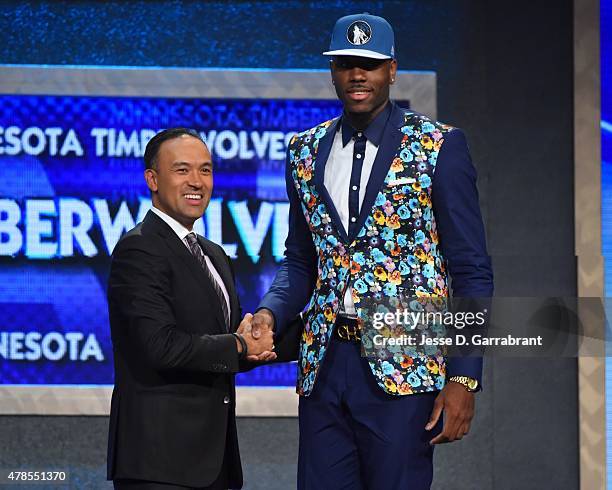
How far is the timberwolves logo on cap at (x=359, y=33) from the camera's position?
2.44m

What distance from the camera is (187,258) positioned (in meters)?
2.69

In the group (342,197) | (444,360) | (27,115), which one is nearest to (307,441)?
(444,360)

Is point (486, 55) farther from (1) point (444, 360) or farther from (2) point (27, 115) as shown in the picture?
(1) point (444, 360)

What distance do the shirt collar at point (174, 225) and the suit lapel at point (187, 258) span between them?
14 mm

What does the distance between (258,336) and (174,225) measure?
39cm

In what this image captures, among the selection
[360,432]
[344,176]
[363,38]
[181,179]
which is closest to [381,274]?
[344,176]

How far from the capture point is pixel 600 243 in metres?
4.38

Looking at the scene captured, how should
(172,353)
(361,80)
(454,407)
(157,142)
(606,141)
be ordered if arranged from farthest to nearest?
(606,141), (157,142), (172,353), (361,80), (454,407)

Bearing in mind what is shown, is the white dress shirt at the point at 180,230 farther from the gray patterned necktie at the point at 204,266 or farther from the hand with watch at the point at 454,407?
the hand with watch at the point at 454,407

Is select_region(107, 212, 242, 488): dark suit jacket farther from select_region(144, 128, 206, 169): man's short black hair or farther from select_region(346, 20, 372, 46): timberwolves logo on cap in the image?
select_region(346, 20, 372, 46): timberwolves logo on cap

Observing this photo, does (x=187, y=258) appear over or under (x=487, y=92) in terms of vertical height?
under

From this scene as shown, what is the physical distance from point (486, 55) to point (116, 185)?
172 centimetres

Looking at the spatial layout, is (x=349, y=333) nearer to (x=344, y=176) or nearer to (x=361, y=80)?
(x=344, y=176)

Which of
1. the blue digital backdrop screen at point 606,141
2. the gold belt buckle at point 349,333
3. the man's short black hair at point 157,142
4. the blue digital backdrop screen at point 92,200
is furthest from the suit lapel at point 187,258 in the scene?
the blue digital backdrop screen at point 606,141
